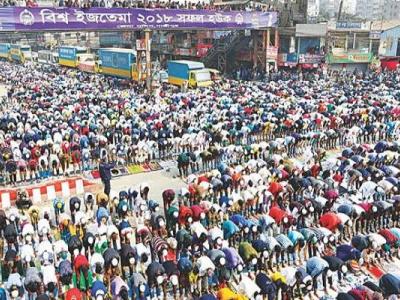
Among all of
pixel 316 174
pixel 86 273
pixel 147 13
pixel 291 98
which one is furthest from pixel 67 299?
pixel 147 13

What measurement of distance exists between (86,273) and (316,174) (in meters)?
8.87

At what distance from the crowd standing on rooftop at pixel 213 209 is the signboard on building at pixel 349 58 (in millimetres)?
17684

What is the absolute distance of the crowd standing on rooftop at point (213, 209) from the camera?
9.56 metres

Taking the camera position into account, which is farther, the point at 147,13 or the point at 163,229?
the point at 147,13

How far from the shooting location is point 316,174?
1533cm

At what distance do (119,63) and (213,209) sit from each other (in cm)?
3353

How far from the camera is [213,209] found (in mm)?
12156

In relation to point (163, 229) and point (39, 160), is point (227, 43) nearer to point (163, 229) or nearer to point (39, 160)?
point (39, 160)

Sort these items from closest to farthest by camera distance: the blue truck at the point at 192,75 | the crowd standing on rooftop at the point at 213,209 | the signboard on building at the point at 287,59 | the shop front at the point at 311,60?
the crowd standing on rooftop at the point at 213,209 < the blue truck at the point at 192,75 < the shop front at the point at 311,60 < the signboard on building at the point at 287,59

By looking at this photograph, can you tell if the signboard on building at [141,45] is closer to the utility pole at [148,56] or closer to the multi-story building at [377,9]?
the utility pole at [148,56]

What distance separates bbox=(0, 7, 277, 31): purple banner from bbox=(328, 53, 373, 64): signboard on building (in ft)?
22.1

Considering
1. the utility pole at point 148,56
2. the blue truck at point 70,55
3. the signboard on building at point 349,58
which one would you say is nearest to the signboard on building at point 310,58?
the signboard on building at point 349,58

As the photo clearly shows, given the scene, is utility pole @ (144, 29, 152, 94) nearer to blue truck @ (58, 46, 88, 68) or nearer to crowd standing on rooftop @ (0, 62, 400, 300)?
crowd standing on rooftop @ (0, 62, 400, 300)

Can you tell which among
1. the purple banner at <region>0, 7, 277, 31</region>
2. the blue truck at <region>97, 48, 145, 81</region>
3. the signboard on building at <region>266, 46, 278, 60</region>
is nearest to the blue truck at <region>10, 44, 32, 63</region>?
the blue truck at <region>97, 48, 145, 81</region>
